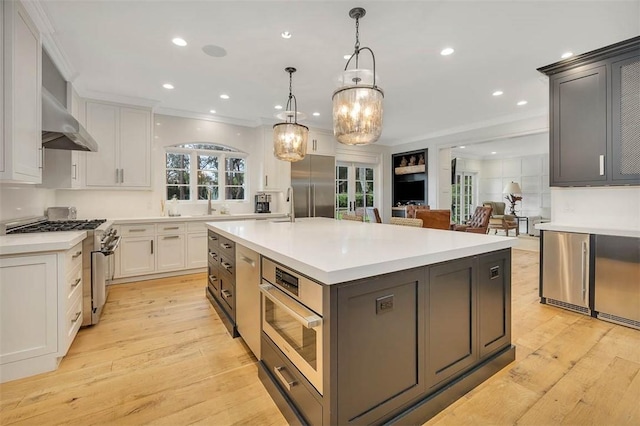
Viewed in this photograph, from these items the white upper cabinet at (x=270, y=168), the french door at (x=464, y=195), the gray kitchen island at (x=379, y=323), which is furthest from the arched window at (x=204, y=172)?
the french door at (x=464, y=195)

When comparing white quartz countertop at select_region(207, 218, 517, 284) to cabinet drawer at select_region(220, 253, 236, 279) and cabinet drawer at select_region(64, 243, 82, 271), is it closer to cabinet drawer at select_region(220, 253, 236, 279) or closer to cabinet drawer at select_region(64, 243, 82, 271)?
cabinet drawer at select_region(220, 253, 236, 279)

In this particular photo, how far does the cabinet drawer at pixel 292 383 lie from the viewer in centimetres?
133

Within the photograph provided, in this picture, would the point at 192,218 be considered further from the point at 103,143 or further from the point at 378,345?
the point at 378,345

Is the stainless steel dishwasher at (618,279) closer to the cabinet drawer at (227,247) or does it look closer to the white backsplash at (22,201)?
the cabinet drawer at (227,247)

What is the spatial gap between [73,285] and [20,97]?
145 cm

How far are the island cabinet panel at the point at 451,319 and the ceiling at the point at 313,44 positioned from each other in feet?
4.97

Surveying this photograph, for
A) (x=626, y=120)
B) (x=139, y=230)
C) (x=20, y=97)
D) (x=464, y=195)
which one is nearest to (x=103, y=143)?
(x=139, y=230)

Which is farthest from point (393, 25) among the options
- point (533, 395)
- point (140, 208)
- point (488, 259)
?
point (140, 208)

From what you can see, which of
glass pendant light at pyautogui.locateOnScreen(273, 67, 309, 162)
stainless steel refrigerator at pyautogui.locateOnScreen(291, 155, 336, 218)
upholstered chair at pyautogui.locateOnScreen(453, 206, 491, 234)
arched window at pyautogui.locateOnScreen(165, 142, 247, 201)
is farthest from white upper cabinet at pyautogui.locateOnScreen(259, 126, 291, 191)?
upholstered chair at pyautogui.locateOnScreen(453, 206, 491, 234)

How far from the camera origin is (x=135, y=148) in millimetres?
4406

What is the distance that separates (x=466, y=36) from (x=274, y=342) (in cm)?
310

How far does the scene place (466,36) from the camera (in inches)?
108

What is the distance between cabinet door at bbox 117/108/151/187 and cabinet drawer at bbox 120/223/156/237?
65 cm

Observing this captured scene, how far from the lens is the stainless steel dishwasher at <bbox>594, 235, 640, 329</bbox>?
262cm
